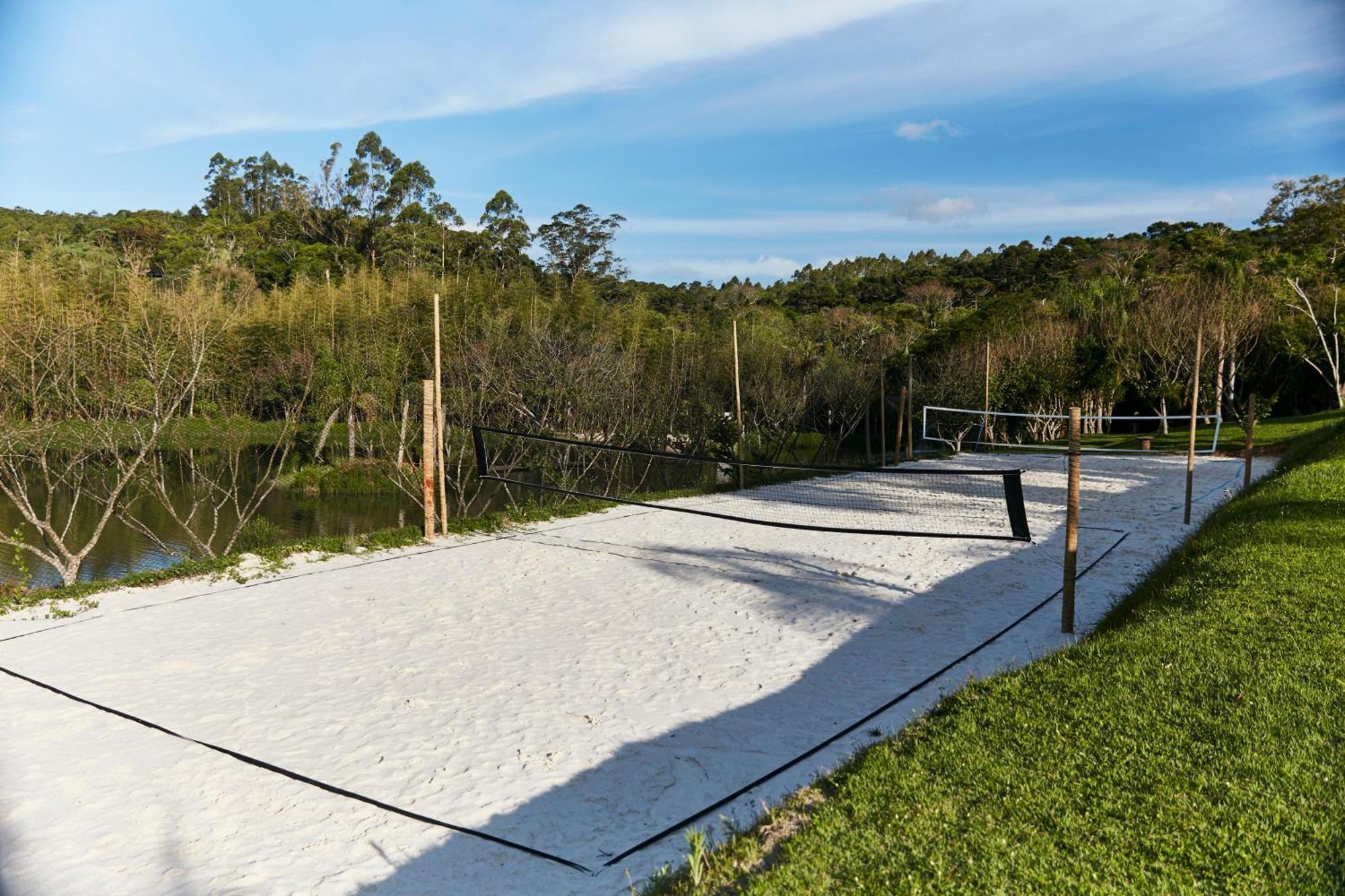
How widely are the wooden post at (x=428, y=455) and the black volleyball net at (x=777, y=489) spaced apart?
703mm

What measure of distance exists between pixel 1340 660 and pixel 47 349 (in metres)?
13.4

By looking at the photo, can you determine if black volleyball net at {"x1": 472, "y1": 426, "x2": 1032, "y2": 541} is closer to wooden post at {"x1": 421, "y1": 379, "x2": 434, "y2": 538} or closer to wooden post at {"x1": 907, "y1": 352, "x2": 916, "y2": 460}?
wooden post at {"x1": 421, "y1": 379, "x2": 434, "y2": 538}

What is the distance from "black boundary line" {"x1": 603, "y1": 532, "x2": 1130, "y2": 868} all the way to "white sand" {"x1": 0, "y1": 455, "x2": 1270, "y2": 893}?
39 millimetres

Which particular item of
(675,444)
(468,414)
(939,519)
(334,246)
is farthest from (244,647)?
(334,246)

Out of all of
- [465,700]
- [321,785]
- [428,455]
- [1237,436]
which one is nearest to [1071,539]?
[465,700]

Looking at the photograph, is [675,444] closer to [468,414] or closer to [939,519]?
[468,414]

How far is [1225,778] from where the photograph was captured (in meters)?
3.22

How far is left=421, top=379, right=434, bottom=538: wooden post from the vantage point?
9.85 m

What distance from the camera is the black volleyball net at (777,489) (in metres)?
9.93

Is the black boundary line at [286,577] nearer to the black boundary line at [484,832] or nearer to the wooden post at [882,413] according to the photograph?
the black boundary line at [484,832]

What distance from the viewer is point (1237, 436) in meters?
22.3

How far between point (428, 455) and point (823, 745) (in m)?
6.76

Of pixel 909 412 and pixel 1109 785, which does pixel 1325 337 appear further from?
pixel 1109 785

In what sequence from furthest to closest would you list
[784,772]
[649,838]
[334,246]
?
[334,246] < [784,772] < [649,838]
